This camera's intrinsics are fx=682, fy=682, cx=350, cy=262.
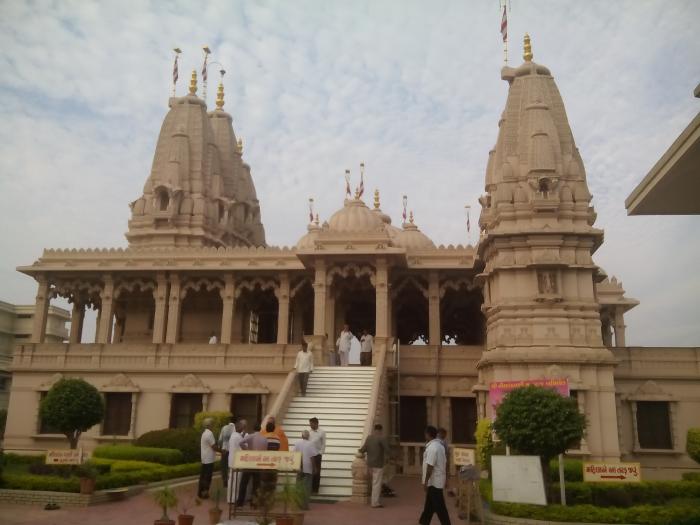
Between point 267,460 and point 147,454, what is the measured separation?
9.31 metres

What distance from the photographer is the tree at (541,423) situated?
49.2 feet

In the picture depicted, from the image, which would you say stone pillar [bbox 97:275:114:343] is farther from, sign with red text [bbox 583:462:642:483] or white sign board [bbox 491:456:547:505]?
sign with red text [bbox 583:462:642:483]

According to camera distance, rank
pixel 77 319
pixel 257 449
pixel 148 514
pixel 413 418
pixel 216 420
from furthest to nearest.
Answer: pixel 77 319
pixel 413 418
pixel 216 420
pixel 148 514
pixel 257 449

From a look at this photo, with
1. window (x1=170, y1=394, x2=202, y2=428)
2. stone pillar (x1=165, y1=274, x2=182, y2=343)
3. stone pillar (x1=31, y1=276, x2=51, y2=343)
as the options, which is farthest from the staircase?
stone pillar (x1=31, y1=276, x2=51, y2=343)

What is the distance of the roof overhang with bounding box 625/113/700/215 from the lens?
10.1 metres

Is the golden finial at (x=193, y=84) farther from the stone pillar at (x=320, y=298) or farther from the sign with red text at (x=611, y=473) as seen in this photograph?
the sign with red text at (x=611, y=473)

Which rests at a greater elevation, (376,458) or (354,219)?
(354,219)

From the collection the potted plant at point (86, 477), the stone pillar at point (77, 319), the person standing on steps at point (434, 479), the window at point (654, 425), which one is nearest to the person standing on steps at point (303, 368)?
the potted plant at point (86, 477)

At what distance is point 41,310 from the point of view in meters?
31.1

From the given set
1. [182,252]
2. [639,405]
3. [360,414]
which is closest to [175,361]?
[182,252]

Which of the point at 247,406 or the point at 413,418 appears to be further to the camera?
the point at 247,406

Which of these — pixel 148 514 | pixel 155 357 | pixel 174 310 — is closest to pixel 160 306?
pixel 174 310

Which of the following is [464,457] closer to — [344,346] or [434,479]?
[434,479]

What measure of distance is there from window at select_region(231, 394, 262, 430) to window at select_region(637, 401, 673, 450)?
49.3 feet
